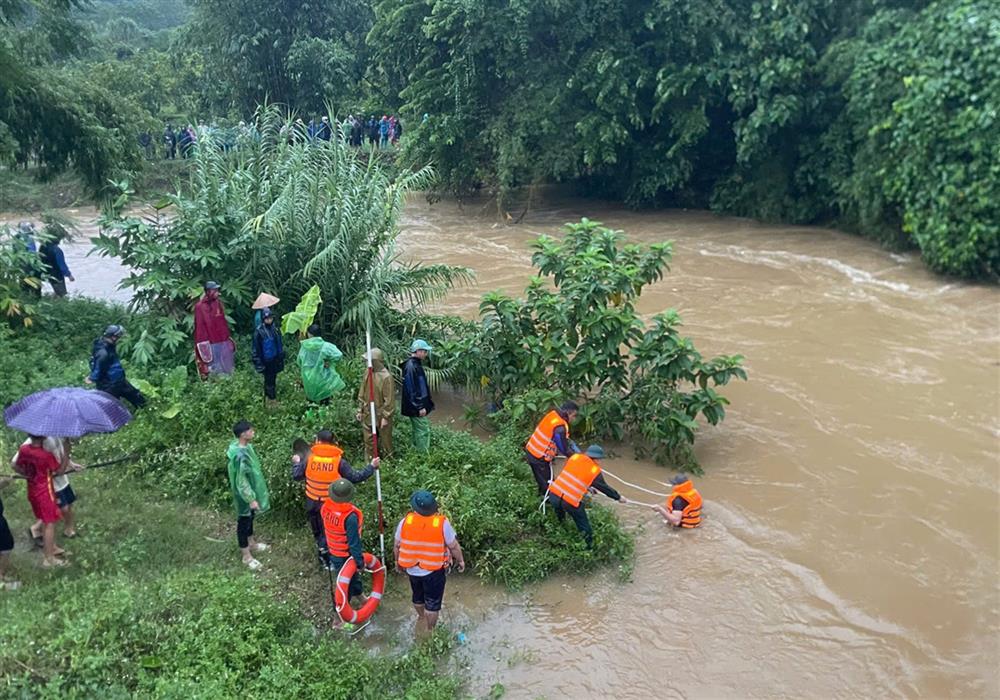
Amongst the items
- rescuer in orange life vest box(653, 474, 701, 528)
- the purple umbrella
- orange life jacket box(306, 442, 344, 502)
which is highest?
the purple umbrella

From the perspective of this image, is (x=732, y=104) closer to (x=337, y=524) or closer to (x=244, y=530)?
(x=244, y=530)

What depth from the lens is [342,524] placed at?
6027 millimetres

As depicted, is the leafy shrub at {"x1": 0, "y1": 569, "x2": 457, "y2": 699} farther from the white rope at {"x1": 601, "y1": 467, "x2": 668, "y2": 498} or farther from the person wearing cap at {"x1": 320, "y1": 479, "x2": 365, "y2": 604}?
the white rope at {"x1": 601, "y1": 467, "x2": 668, "y2": 498}

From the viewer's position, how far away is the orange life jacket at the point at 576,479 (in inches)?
281

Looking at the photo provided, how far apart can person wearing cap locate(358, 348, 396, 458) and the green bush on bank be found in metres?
0.18

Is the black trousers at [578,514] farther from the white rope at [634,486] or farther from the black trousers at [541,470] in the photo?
the white rope at [634,486]

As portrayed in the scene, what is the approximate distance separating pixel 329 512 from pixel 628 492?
3.80 m

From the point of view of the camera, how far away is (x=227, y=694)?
5.15m

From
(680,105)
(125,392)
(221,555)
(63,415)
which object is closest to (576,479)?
(221,555)

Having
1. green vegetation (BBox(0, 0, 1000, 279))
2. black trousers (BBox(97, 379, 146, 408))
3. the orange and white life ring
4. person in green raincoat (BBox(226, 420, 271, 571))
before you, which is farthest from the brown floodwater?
black trousers (BBox(97, 379, 146, 408))

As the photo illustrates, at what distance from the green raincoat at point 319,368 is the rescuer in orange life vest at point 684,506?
11.5 feet

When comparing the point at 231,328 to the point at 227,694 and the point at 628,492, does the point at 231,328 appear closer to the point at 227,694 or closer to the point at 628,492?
the point at 628,492

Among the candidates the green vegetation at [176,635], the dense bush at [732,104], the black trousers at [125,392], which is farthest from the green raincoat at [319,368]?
the dense bush at [732,104]

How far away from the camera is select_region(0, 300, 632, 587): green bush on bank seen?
7.29 m
